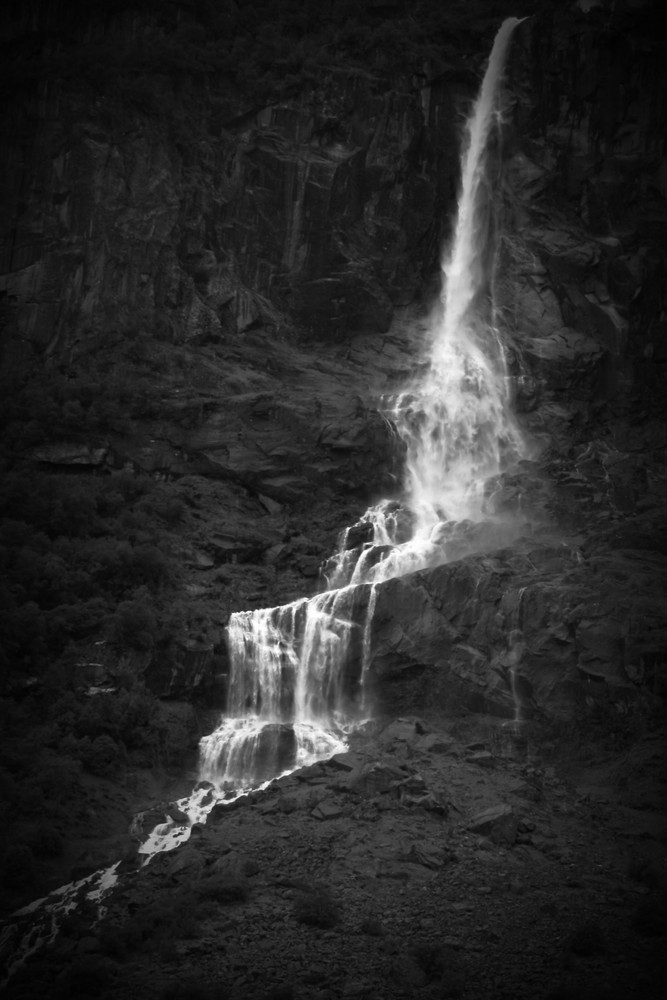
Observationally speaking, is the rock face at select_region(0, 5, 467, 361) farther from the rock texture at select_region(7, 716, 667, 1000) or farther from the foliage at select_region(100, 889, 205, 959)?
the foliage at select_region(100, 889, 205, 959)

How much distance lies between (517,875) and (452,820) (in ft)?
11.3

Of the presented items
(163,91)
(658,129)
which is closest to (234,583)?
(163,91)

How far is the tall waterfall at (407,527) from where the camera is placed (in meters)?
35.2

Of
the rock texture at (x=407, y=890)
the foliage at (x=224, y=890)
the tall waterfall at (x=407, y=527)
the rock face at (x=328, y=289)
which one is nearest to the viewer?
the rock texture at (x=407, y=890)

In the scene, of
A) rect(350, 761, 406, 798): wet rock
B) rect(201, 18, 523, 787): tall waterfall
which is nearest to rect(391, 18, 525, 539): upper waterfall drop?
rect(201, 18, 523, 787): tall waterfall

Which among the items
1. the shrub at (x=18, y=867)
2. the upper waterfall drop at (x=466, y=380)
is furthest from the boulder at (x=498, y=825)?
the upper waterfall drop at (x=466, y=380)

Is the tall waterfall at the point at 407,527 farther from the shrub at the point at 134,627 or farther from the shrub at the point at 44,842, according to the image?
the shrub at the point at 44,842

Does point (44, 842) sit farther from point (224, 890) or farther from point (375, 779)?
point (375, 779)

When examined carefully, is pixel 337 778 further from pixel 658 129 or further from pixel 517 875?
pixel 658 129

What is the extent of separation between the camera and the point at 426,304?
5975 centimetres

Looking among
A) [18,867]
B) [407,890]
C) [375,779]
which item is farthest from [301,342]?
[407,890]

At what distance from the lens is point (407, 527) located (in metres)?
44.7

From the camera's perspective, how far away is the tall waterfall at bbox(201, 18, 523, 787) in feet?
116

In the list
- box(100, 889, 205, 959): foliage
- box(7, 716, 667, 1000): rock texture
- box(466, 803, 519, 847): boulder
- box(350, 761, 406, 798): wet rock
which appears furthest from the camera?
box(350, 761, 406, 798): wet rock
